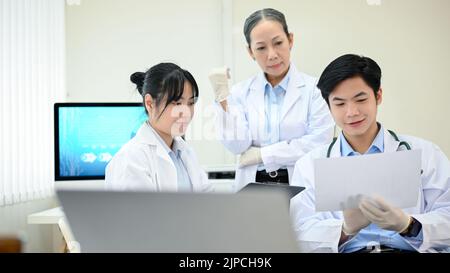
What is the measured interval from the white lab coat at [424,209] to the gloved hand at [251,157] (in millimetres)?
264

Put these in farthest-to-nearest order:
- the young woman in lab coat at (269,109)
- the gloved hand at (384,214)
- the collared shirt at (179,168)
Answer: the young woman in lab coat at (269,109) → the collared shirt at (179,168) → the gloved hand at (384,214)

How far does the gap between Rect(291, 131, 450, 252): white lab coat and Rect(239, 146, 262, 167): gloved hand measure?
26 cm

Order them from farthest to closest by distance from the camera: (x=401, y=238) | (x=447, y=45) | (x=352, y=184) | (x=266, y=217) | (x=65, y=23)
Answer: (x=65, y=23), (x=447, y=45), (x=401, y=238), (x=352, y=184), (x=266, y=217)

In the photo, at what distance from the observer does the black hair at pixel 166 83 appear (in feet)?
3.86

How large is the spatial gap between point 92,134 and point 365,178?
3.32ft

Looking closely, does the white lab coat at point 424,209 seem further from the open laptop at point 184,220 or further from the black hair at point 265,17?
the open laptop at point 184,220

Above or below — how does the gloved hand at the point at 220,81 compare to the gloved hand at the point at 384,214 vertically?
above

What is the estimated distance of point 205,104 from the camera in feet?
4.74

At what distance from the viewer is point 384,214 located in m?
0.90

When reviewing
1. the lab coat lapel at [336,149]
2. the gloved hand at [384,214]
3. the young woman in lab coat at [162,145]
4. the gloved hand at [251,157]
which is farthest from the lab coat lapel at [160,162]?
the gloved hand at [384,214]

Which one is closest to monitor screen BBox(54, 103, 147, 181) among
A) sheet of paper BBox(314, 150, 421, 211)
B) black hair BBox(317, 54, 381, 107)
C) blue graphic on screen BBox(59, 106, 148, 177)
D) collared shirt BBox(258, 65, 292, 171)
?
blue graphic on screen BBox(59, 106, 148, 177)

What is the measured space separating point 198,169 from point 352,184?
567 mm
